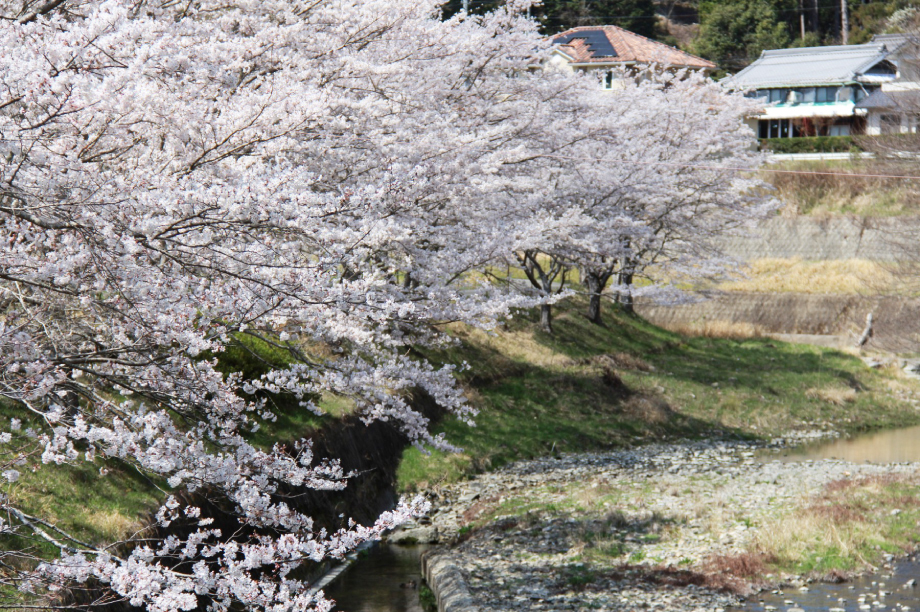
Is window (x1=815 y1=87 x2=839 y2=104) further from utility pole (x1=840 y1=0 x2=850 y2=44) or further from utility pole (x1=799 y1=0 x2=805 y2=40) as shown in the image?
utility pole (x1=799 y1=0 x2=805 y2=40)

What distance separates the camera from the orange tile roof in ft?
150

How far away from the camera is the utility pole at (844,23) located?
56.7m

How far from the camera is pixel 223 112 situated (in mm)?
9359

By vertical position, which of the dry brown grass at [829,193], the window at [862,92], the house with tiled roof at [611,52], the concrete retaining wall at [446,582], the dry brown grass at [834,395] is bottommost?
the dry brown grass at [834,395]

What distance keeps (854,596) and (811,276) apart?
101 feet

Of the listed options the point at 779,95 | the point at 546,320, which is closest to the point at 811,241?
the point at 779,95

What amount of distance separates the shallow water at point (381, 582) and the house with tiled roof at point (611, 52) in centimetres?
3579

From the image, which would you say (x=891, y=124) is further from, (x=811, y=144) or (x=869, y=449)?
(x=811, y=144)

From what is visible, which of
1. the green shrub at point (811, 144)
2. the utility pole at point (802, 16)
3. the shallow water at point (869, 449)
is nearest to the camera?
the shallow water at point (869, 449)

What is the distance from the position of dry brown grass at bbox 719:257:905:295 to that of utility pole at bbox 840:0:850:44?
75.8 ft

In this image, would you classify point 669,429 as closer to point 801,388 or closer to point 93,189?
point 801,388

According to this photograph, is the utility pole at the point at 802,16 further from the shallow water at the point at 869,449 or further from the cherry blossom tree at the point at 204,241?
the cherry blossom tree at the point at 204,241

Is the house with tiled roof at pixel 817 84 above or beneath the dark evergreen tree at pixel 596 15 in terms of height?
beneath

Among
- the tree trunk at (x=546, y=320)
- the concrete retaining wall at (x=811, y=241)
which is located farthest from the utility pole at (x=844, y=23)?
the tree trunk at (x=546, y=320)
